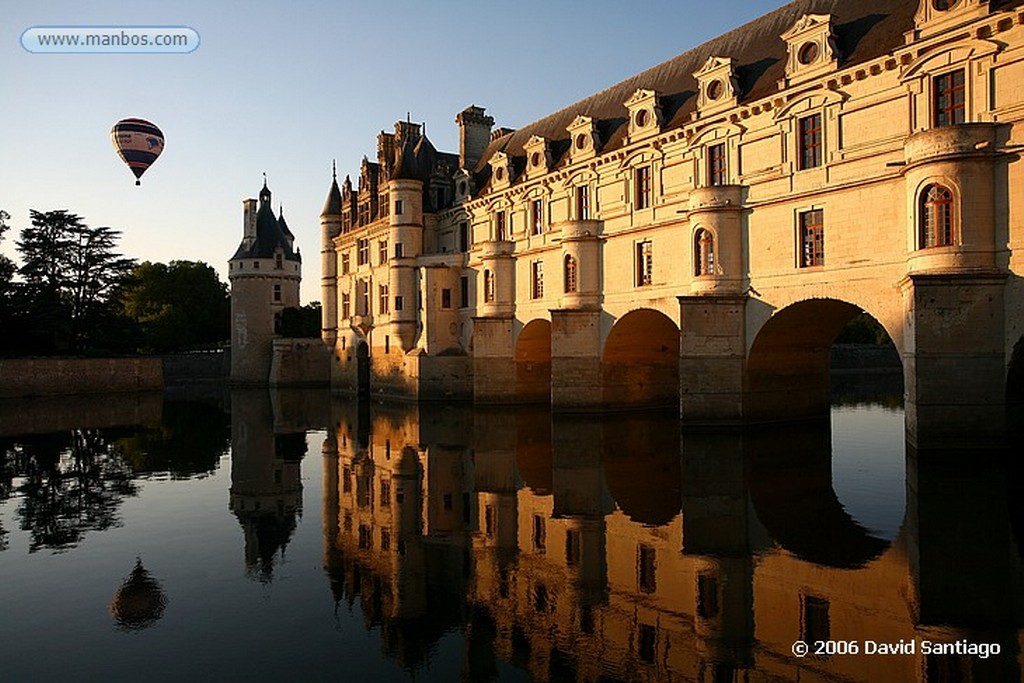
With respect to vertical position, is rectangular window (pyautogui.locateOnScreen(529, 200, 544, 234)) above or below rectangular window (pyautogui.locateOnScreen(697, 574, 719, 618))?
above

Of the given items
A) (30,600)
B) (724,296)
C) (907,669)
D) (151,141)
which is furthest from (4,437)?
(907,669)

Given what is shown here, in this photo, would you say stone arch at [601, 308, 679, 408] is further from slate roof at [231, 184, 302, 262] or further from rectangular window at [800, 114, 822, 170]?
slate roof at [231, 184, 302, 262]

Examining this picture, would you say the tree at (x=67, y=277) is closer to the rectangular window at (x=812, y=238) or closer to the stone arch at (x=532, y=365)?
the stone arch at (x=532, y=365)

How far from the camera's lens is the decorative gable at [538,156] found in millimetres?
36938

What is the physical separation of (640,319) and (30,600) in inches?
976

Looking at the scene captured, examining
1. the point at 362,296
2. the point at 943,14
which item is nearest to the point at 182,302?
the point at 362,296

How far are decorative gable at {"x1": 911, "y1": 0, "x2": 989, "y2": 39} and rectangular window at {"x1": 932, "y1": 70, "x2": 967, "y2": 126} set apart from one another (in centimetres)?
129

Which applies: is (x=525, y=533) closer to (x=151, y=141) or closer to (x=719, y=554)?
(x=719, y=554)

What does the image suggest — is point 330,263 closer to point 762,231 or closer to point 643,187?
point 643,187

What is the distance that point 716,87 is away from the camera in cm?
2712

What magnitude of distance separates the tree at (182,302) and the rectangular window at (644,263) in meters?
63.0

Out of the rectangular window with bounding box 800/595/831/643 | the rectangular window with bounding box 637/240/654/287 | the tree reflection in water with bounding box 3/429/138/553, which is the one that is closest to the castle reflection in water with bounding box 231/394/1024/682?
the rectangular window with bounding box 800/595/831/643

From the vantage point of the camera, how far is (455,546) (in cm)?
1294

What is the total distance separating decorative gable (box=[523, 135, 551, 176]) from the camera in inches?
1454
